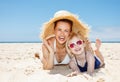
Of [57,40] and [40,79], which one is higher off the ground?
[57,40]

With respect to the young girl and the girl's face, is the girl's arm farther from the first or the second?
the girl's face

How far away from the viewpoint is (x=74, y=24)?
5.13 metres

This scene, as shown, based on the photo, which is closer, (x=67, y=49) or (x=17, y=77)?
(x=17, y=77)

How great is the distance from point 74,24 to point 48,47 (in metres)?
0.79

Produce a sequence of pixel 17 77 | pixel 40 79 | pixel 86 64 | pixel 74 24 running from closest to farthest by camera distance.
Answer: pixel 40 79, pixel 17 77, pixel 86 64, pixel 74 24

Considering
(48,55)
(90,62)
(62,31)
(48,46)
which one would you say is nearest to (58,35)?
(62,31)

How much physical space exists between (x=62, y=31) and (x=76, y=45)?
418 mm

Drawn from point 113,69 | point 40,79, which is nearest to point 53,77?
point 40,79

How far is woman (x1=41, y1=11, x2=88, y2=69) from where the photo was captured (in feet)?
15.8

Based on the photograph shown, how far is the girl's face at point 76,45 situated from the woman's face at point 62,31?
168 mm

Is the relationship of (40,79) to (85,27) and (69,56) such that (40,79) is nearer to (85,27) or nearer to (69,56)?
(69,56)

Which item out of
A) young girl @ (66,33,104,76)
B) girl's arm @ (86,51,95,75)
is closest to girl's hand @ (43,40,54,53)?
young girl @ (66,33,104,76)

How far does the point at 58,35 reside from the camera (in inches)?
191

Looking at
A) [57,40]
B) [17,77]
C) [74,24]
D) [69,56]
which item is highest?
[74,24]
